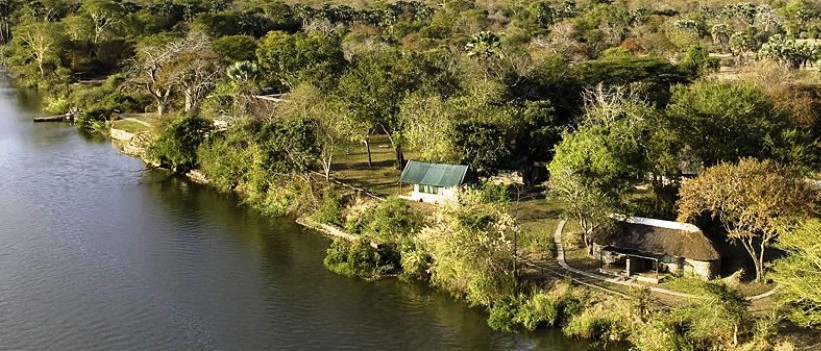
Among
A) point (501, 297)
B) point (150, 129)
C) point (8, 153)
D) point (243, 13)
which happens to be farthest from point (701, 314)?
point (243, 13)

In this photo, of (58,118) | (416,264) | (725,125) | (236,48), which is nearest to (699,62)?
(725,125)

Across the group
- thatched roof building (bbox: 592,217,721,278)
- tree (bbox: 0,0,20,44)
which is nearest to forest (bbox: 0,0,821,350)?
thatched roof building (bbox: 592,217,721,278)

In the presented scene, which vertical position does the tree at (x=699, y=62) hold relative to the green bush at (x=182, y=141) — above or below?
above

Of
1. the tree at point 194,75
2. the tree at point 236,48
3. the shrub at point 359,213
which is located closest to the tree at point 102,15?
the tree at point 236,48

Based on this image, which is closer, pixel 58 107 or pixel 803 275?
pixel 803 275

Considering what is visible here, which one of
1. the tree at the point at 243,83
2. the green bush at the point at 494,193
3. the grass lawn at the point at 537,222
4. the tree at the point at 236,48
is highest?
the tree at the point at 236,48

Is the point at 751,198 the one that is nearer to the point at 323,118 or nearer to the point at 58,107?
the point at 323,118

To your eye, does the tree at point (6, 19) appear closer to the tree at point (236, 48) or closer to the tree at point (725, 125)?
the tree at point (236, 48)

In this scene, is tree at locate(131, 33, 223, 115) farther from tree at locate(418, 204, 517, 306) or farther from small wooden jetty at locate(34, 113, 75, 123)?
tree at locate(418, 204, 517, 306)
